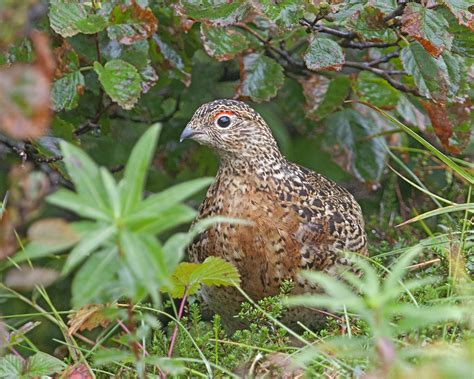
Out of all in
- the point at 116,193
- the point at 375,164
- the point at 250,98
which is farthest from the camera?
the point at 375,164

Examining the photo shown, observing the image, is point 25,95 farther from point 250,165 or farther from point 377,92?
point 377,92

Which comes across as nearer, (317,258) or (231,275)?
(231,275)

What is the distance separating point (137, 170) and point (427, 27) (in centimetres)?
158

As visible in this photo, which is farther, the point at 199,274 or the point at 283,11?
the point at 283,11

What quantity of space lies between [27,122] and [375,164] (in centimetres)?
267

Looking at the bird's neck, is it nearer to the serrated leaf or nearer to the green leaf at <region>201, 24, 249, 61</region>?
the green leaf at <region>201, 24, 249, 61</region>

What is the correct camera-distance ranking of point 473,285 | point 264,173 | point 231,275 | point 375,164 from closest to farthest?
point 473,285 < point 231,275 < point 264,173 < point 375,164

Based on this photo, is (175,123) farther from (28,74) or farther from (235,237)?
(28,74)

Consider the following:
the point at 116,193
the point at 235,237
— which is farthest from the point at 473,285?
the point at 116,193

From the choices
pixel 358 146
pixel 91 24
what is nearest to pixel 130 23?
pixel 91 24

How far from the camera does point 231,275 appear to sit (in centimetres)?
262

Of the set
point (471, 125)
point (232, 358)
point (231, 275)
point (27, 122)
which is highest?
point (27, 122)

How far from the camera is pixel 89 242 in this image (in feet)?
5.09

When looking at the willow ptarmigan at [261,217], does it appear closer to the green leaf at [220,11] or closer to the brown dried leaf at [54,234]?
the green leaf at [220,11]
